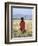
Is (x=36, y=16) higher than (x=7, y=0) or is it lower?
lower

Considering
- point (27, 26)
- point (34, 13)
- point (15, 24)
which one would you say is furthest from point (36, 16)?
point (15, 24)

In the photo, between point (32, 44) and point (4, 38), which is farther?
point (32, 44)

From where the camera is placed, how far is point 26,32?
155 cm

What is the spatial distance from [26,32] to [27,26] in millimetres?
87

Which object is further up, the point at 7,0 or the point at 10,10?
the point at 7,0

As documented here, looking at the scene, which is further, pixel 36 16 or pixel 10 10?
pixel 36 16

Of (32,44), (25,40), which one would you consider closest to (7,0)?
(25,40)

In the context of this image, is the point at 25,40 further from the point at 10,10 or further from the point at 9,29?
the point at 10,10

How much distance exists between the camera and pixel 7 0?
4.91 feet

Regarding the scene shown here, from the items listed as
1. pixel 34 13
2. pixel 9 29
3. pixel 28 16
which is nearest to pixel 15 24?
pixel 9 29
